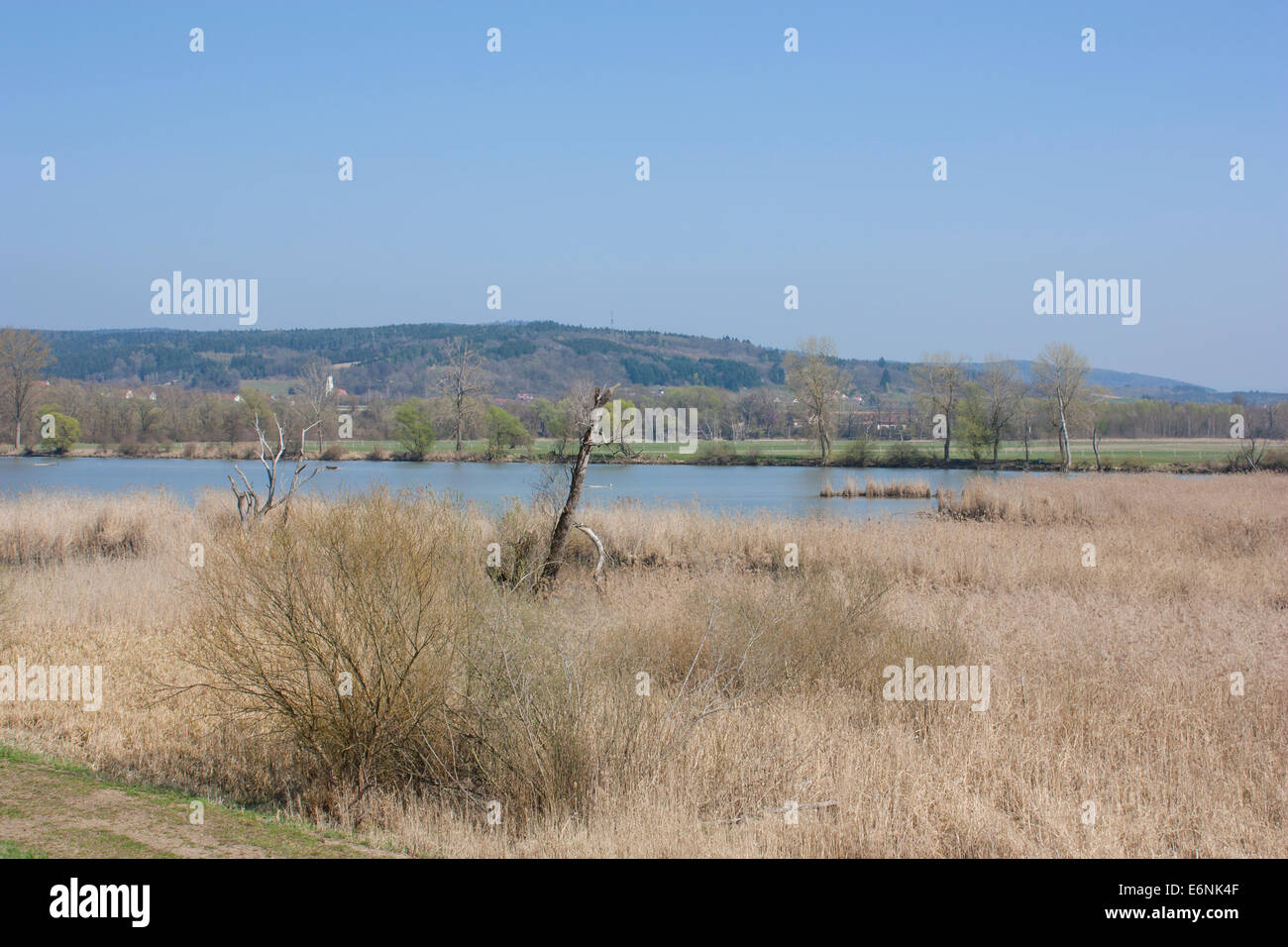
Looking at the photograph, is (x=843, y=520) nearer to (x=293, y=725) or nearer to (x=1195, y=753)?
(x=1195, y=753)

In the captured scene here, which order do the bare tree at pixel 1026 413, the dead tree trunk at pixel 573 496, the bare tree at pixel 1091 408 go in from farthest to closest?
the bare tree at pixel 1026 413
the bare tree at pixel 1091 408
the dead tree trunk at pixel 573 496

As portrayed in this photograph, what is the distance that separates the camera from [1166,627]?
13.6 metres

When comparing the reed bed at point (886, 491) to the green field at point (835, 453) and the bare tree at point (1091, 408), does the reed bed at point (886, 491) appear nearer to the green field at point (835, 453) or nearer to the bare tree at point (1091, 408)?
the green field at point (835, 453)

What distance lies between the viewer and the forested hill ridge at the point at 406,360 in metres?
129

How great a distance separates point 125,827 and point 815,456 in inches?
2614

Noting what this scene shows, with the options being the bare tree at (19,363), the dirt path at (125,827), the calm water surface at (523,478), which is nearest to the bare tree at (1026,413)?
the calm water surface at (523,478)

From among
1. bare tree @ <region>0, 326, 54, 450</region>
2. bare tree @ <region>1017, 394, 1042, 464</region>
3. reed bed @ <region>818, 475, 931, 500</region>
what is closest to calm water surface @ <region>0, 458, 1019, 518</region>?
reed bed @ <region>818, 475, 931, 500</region>

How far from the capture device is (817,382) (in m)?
66.9

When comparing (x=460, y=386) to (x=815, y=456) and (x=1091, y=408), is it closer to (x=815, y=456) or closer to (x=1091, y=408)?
(x=815, y=456)

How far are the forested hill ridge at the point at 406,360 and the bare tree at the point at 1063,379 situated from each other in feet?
162

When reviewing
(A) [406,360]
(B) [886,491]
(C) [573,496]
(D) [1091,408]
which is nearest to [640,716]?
(C) [573,496]

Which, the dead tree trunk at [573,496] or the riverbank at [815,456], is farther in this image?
the riverbank at [815,456]
